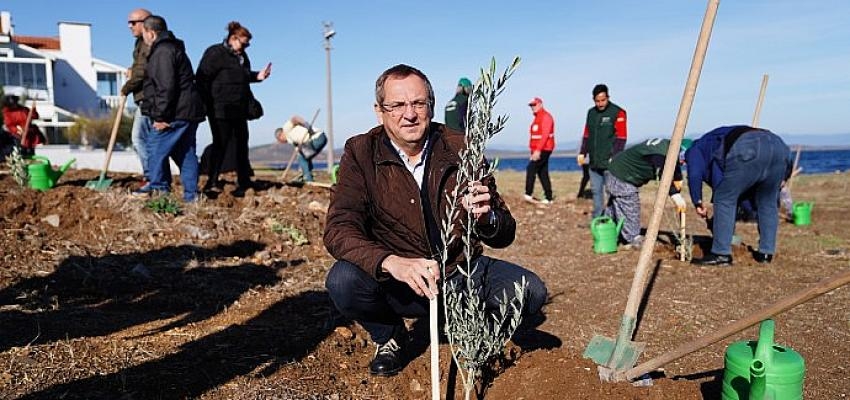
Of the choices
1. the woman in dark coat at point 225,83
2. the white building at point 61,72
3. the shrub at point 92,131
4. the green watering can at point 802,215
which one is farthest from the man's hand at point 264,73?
the white building at point 61,72

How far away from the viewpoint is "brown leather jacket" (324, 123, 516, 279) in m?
2.75

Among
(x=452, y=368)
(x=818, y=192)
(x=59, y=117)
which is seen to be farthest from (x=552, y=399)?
(x=59, y=117)

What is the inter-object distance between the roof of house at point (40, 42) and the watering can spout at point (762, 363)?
165ft

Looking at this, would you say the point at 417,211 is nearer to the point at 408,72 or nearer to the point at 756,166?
the point at 408,72

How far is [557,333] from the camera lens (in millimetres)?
3857

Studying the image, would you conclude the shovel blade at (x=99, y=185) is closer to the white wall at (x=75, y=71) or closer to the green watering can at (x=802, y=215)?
the green watering can at (x=802, y=215)

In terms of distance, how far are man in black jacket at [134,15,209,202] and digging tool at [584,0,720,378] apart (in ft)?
15.7

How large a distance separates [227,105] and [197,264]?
92.7 inches

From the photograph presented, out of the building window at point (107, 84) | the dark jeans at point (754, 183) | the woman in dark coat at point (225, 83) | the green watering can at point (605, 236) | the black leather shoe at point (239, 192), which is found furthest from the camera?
the building window at point (107, 84)

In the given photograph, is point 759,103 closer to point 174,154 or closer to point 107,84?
point 174,154

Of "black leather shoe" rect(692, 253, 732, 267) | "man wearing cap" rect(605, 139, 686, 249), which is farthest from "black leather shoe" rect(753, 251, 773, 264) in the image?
"man wearing cap" rect(605, 139, 686, 249)

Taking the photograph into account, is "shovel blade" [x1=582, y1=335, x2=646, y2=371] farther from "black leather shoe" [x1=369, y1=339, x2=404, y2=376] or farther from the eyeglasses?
the eyeglasses

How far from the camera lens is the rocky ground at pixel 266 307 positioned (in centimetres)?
277

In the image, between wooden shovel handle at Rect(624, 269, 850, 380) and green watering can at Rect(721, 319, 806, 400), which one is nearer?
wooden shovel handle at Rect(624, 269, 850, 380)
